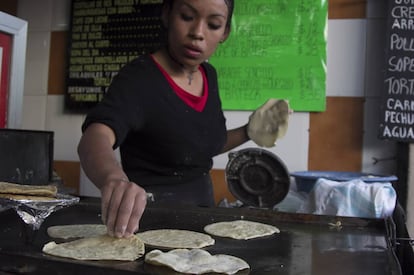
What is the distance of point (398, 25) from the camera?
2.32 m

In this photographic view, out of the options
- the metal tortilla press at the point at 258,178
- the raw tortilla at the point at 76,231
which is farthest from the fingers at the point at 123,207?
the metal tortilla press at the point at 258,178

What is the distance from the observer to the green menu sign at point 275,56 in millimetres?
2512

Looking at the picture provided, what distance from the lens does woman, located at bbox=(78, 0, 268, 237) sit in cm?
136

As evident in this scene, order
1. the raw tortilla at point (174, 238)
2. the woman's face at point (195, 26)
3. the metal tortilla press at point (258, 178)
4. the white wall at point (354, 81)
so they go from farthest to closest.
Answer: the white wall at point (354, 81), the metal tortilla press at point (258, 178), the woman's face at point (195, 26), the raw tortilla at point (174, 238)

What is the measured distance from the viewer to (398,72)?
2.32 meters

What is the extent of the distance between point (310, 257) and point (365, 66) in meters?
1.64

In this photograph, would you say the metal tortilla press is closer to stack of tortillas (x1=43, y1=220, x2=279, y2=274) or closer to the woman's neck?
the woman's neck

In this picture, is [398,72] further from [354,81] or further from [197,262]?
[197,262]

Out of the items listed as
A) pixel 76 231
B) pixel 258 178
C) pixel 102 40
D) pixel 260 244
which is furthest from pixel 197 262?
pixel 102 40

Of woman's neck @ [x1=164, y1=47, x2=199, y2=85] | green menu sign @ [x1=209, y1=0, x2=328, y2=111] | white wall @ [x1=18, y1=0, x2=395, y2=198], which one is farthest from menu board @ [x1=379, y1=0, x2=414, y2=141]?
woman's neck @ [x1=164, y1=47, x2=199, y2=85]

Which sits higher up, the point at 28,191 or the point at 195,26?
the point at 195,26

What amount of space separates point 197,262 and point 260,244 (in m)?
0.29

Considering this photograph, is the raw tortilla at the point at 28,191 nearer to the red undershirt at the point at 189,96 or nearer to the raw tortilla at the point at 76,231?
the raw tortilla at the point at 76,231

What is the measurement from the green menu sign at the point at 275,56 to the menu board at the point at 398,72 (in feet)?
1.11
